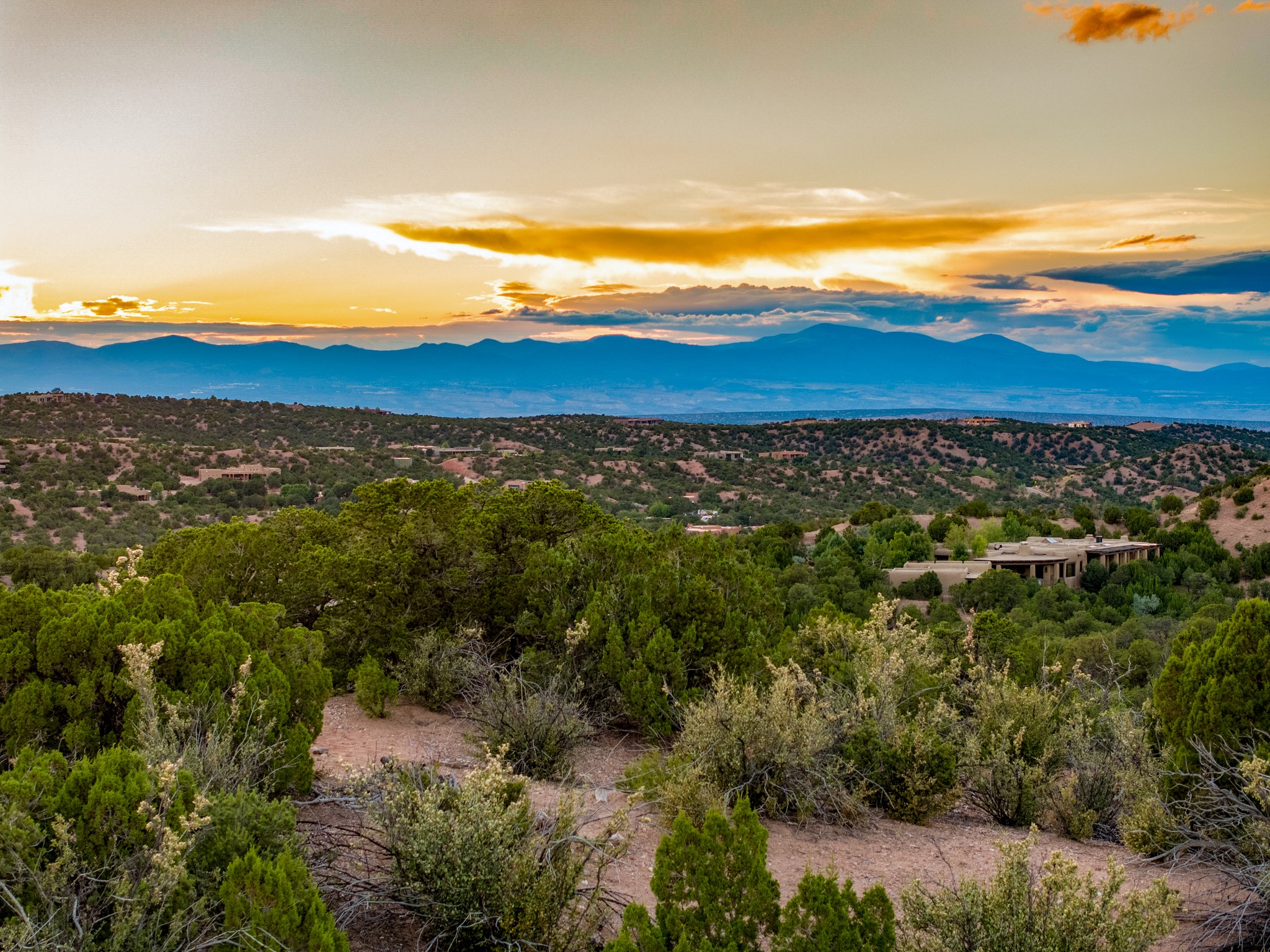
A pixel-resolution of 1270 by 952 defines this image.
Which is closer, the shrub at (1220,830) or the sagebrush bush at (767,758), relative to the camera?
the shrub at (1220,830)

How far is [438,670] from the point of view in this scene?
1066cm

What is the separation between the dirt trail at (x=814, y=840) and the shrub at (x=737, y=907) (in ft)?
1.93

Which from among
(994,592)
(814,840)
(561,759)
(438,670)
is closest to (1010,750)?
(814,840)

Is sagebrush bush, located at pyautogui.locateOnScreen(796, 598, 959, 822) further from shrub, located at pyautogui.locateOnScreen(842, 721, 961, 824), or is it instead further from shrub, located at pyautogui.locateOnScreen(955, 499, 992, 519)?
shrub, located at pyautogui.locateOnScreen(955, 499, 992, 519)

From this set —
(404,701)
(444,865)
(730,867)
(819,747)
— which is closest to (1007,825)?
(819,747)

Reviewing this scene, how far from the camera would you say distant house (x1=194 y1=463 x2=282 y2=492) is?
45.9 m

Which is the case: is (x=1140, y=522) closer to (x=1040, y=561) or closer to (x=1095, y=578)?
(x=1095, y=578)

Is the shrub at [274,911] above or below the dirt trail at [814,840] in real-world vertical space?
above

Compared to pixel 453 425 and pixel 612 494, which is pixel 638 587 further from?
pixel 453 425

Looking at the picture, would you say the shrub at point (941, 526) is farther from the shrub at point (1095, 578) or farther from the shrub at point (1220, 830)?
the shrub at point (1220, 830)

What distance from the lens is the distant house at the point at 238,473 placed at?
4588 centimetres

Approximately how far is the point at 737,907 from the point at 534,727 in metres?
3.89

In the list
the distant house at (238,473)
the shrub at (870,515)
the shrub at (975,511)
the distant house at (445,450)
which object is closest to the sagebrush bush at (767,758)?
the shrub at (870,515)

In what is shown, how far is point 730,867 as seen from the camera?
494 cm
